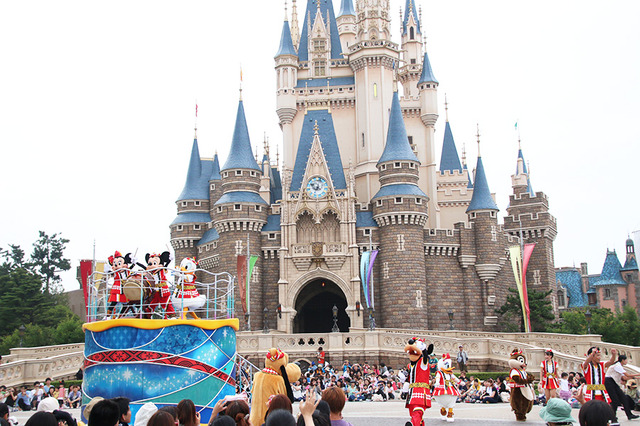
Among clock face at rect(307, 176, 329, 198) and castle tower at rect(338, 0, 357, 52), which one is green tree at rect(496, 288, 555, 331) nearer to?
clock face at rect(307, 176, 329, 198)

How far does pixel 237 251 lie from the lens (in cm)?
4041

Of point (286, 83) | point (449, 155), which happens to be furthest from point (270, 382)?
point (449, 155)

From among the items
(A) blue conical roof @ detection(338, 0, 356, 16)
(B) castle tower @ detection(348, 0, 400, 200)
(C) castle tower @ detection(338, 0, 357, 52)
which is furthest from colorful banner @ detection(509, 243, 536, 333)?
(A) blue conical roof @ detection(338, 0, 356, 16)

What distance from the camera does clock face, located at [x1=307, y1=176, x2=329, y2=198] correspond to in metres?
41.2

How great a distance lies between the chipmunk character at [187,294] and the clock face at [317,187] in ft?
89.2

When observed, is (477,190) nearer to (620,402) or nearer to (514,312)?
(514,312)

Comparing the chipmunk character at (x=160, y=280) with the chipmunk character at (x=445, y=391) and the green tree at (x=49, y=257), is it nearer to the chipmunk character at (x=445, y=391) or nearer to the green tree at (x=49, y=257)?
the chipmunk character at (x=445, y=391)

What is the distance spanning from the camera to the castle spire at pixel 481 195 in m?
42.6

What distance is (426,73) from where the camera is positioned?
49.2 meters

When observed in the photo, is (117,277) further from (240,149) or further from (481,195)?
(481,195)

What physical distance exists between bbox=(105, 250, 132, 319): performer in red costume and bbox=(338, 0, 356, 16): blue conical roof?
1674 inches

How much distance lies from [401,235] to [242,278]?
9362mm

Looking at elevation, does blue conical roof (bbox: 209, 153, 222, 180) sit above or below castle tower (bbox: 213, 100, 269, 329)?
above

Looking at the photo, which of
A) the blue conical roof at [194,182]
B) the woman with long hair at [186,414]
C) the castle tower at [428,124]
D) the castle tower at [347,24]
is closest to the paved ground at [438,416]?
the woman with long hair at [186,414]
